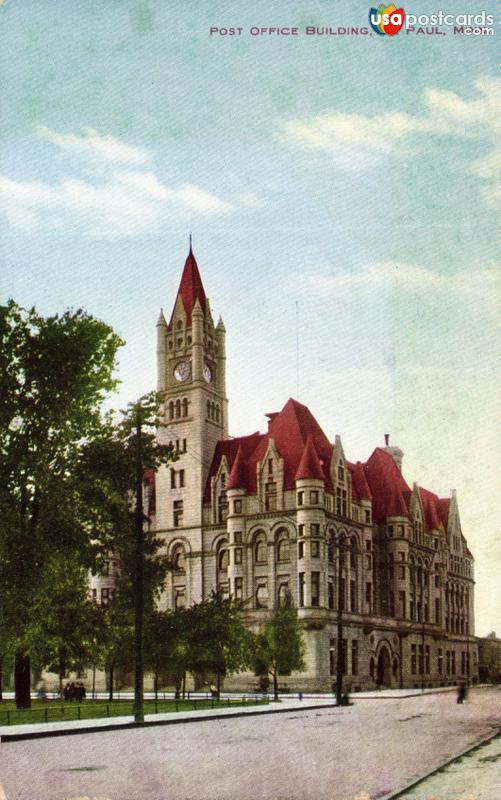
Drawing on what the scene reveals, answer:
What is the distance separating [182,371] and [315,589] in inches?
540

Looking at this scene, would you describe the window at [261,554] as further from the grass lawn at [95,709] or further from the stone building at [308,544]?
the grass lawn at [95,709]

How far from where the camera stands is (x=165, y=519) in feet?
128

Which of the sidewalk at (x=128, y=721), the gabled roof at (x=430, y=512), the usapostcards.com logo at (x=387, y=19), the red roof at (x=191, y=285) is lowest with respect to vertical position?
the sidewalk at (x=128, y=721)

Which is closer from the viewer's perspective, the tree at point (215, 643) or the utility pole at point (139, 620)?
the utility pole at point (139, 620)

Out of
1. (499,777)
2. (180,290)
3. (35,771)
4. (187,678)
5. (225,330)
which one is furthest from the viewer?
(187,678)

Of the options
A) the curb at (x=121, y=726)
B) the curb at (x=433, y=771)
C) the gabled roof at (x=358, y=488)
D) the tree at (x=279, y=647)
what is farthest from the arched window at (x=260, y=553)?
the curb at (x=433, y=771)

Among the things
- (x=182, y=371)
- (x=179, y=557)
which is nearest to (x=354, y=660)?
(x=179, y=557)

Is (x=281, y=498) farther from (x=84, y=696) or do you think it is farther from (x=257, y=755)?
(x=257, y=755)

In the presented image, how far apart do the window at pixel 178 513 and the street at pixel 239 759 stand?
511 inches

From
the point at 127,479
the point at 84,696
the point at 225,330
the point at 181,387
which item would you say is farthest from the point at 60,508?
the point at 84,696

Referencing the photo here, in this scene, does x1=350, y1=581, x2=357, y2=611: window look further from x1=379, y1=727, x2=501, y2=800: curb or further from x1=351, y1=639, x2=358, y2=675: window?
x1=379, y1=727, x2=501, y2=800: curb

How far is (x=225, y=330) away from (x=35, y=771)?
Result: 34.8ft

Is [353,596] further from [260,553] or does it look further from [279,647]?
[279,647]

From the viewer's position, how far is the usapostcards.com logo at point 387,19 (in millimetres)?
13734
